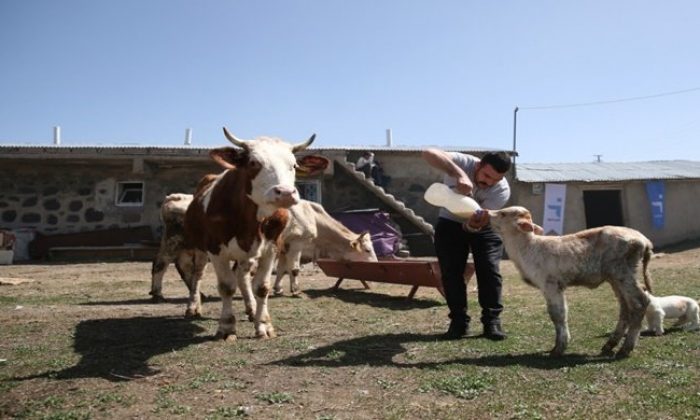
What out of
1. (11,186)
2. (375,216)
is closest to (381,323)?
(375,216)

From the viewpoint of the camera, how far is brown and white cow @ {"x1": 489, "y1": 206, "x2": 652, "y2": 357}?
4688 mm

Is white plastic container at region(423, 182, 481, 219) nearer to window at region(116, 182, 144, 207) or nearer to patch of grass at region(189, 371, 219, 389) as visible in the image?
patch of grass at region(189, 371, 219, 389)

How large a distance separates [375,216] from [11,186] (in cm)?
1054

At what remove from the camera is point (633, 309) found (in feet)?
15.3

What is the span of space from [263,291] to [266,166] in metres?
1.42

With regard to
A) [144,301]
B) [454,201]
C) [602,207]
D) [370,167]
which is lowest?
[144,301]

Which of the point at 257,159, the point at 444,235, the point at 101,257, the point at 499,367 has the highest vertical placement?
the point at 257,159

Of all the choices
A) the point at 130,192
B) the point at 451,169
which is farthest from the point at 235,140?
the point at 130,192

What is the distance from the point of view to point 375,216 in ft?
51.1

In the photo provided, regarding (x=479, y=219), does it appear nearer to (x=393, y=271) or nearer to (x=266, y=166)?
(x=266, y=166)

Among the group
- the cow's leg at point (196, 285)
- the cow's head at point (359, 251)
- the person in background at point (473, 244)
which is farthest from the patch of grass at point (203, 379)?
→ the cow's head at point (359, 251)

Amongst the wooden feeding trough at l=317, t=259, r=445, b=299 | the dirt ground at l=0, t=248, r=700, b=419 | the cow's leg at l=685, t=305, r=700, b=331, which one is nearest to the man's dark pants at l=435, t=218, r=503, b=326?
the dirt ground at l=0, t=248, r=700, b=419

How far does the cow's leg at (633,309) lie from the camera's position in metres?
4.64

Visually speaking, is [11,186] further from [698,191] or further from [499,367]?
[698,191]
